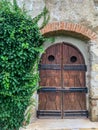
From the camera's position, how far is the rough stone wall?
5.78m

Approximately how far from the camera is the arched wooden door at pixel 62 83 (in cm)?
607

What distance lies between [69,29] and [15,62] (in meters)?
1.79

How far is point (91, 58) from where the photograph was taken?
19.3 ft

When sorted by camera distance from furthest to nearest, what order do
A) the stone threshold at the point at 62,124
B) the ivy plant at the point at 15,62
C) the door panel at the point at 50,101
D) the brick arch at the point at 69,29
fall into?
1. the door panel at the point at 50,101
2. the brick arch at the point at 69,29
3. the stone threshold at the point at 62,124
4. the ivy plant at the point at 15,62

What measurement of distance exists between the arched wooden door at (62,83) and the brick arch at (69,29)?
1.51 feet

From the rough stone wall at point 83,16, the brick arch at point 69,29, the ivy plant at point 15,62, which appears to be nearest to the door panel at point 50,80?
the brick arch at point 69,29

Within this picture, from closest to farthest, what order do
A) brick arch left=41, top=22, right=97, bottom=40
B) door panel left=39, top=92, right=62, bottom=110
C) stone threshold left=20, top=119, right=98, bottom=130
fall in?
stone threshold left=20, top=119, right=98, bottom=130, brick arch left=41, top=22, right=97, bottom=40, door panel left=39, top=92, right=62, bottom=110

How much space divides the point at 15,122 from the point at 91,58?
2.32 m

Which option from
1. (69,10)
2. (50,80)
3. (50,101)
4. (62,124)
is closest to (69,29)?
(69,10)

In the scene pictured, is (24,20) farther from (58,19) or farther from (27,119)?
(27,119)

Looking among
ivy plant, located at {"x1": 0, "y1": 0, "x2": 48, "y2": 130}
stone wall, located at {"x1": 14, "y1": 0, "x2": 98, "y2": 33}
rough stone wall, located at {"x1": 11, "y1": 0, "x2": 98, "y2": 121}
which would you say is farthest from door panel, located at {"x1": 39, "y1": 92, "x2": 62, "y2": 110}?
stone wall, located at {"x1": 14, "y1": 0, "x2": 98, "y2": 33}

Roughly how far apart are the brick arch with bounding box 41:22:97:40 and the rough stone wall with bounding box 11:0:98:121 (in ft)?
0.28

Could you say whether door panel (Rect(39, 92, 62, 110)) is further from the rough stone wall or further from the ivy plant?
the ivy plant

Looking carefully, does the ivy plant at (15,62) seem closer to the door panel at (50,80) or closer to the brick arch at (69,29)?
the brick arch at (69,29)
